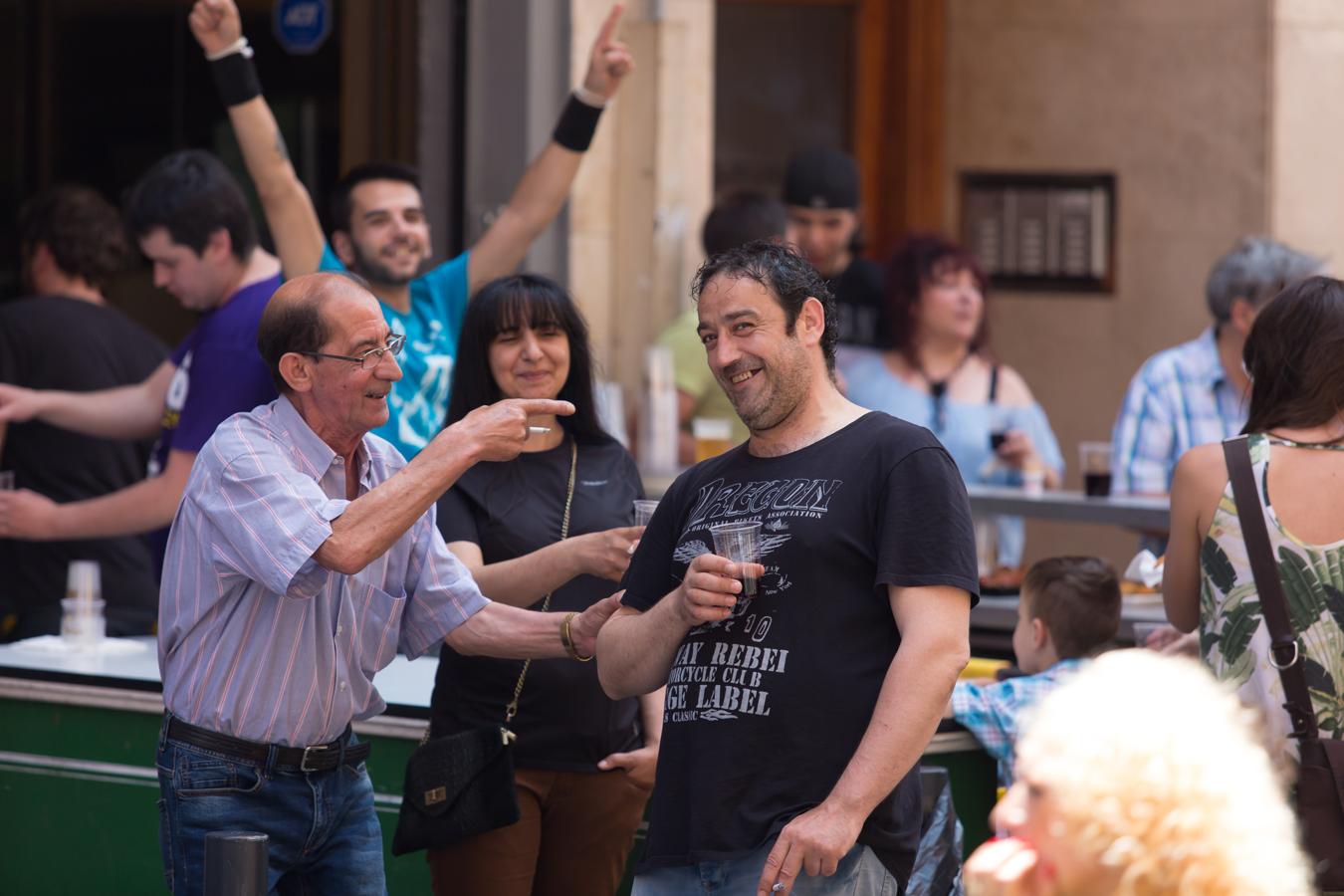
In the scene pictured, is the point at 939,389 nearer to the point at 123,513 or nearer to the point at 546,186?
the point at 546,186

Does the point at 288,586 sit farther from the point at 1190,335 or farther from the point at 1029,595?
the point at 1190,335

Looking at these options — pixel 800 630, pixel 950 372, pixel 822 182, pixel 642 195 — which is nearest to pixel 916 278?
pixel 950 372

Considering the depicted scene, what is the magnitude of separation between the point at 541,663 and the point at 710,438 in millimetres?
2126

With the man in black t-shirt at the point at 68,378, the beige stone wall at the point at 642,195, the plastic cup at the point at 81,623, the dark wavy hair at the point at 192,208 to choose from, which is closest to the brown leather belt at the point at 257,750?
the plastic cup at the point at 81,623

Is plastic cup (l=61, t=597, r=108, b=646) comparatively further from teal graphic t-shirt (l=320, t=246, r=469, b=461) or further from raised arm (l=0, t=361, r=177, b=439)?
teal graphic t-shirt (l=320, t=246, r=469, b=461)

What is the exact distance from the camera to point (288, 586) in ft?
9.87

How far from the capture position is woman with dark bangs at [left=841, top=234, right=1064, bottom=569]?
6.11 metres

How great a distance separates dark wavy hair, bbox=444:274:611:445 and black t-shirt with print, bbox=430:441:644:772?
126mm

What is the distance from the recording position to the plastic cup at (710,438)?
574 centimetres

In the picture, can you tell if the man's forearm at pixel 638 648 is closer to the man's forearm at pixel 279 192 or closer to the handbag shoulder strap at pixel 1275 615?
the handbag shoulder strap at pixel 1275 615

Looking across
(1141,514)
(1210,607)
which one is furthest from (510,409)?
(1141,514)

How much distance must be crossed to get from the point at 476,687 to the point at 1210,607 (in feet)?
4.80

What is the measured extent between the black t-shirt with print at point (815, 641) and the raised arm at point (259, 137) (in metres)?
2.36

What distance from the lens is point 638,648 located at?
3.11 metres
